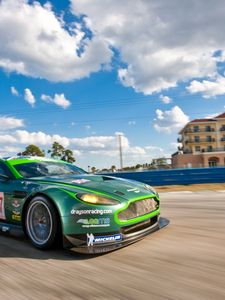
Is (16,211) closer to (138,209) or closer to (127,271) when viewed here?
(138,209)

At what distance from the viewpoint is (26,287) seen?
9.56 feet

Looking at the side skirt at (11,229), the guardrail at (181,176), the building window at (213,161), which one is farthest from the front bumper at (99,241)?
the building window at (213,161)

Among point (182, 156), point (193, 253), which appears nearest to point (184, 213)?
point (193, 253)

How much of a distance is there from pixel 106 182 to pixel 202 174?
42.4 feet

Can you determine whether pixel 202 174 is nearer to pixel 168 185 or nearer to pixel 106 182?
pixel 168 185

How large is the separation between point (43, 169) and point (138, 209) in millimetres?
1629

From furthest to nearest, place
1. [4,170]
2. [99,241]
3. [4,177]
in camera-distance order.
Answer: [4,170] < [4,177] < [99,241]

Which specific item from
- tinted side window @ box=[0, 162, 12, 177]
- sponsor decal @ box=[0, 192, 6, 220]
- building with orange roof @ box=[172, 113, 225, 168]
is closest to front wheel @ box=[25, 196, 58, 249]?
sponsor decal @ box=[0, 192, 6, 220]

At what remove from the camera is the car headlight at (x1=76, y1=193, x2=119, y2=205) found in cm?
392

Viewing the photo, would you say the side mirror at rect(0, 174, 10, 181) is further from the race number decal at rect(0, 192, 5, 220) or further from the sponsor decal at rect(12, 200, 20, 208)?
the sponsor decal at rect(12, 200, 20, 208)

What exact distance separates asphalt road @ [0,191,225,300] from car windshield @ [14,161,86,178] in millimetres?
907

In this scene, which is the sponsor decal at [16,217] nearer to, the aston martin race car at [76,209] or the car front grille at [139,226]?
the aston martin race car at [76,209]

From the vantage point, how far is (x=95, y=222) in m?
3.84

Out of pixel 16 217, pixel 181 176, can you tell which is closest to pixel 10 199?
pixel 16 217
